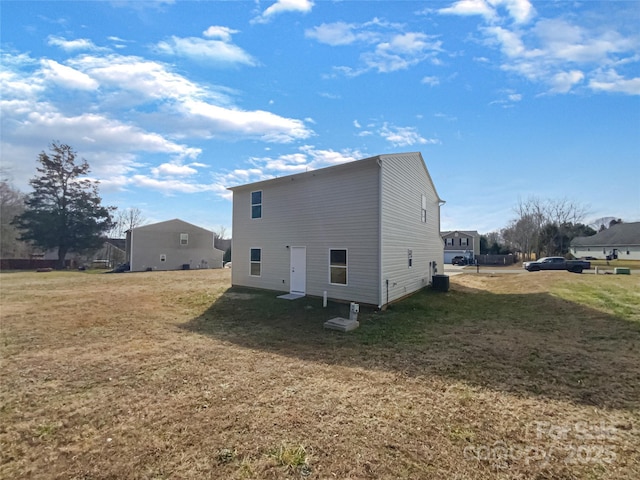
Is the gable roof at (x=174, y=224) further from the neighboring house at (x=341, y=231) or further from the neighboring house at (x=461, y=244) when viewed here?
the neighboring house at (x=461, y=244)

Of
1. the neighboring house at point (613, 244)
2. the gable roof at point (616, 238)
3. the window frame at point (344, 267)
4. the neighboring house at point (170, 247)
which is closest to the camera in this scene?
the window frame at point (344, 267)

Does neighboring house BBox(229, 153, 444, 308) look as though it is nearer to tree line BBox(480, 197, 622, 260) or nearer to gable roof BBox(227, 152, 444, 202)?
gable roof BBox(227, 152, 444, 202)

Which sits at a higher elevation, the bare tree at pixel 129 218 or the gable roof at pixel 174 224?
the bare tree at pixel 129 218

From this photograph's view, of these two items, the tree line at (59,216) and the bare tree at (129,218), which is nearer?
the tree line at (59,216)

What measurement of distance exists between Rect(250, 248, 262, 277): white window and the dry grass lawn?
17.4 ft

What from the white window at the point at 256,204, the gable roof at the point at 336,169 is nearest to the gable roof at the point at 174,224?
the gable roof at the point at 336,169

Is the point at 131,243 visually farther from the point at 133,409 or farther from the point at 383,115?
the point at 133,409

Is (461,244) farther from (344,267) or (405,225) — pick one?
(344,267)

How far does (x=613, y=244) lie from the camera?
Answer: 137 feet

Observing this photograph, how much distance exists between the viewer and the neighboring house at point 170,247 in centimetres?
2884

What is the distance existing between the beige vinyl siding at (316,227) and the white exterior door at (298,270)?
0.20 meters

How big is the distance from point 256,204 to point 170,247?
2072 cm

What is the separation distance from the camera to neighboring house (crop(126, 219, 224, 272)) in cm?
2884

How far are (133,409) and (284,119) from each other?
40.7 feet
